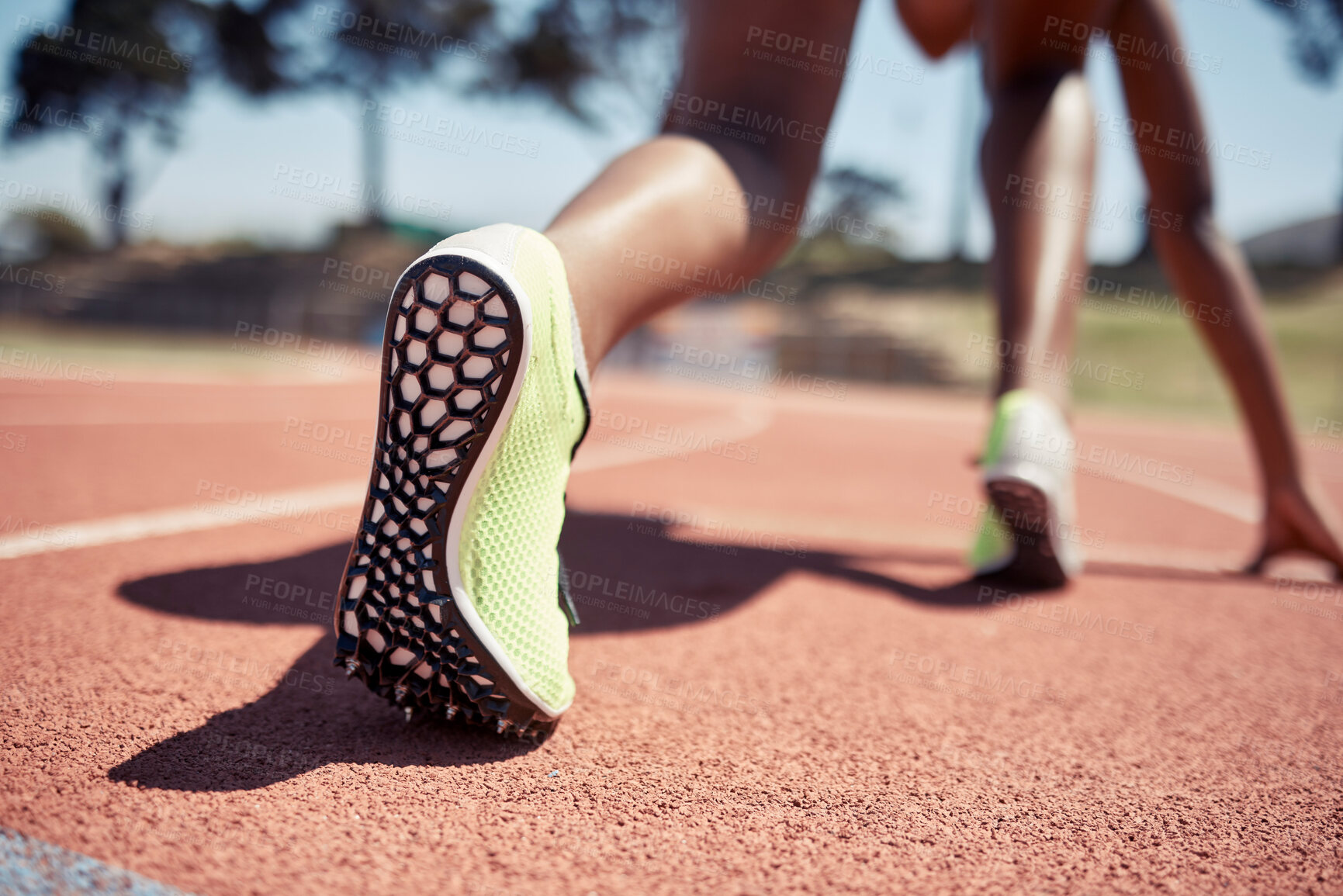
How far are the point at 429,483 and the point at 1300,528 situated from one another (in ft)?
9.24

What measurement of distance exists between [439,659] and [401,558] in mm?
130

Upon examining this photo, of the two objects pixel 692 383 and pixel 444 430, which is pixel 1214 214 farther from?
pixel 692 383

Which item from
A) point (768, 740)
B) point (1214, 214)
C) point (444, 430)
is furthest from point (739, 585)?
point (1214, 214)

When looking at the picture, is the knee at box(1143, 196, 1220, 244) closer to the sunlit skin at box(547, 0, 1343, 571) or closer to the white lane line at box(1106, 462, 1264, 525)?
the sunlit skin at box(547, 0, 1343, 571)

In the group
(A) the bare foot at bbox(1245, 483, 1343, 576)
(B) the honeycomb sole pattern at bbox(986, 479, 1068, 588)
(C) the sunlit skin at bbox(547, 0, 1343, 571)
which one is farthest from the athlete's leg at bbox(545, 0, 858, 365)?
(A) the bare foot at bbox(1245, 483, 1343, 576)

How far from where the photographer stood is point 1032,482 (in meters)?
1.74

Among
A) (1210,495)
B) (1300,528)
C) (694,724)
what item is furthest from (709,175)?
(1210,495)

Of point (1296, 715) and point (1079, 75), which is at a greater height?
point (1079, 75)

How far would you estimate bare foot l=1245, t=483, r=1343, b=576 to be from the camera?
8.66 ft

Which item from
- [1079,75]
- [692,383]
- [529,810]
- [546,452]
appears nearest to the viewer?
[529,810]

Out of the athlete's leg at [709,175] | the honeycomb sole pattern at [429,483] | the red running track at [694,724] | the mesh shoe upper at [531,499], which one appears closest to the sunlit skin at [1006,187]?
the athlete's leg at [709,175]

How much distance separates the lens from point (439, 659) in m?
1.02

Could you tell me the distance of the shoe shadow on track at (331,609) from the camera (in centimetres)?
102

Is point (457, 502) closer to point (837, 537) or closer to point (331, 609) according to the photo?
point (331, 609)
